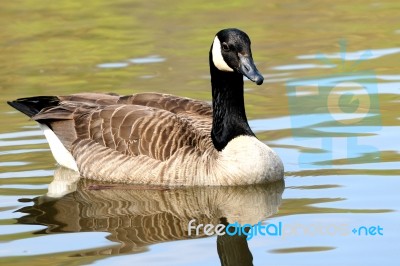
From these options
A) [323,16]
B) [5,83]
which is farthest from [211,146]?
[323,16]

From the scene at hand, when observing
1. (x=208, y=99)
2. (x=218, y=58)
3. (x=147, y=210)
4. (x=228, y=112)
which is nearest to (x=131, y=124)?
(x=228, y=112)

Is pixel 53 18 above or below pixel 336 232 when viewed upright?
above

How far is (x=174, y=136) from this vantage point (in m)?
12.5

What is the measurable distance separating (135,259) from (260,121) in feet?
18.3

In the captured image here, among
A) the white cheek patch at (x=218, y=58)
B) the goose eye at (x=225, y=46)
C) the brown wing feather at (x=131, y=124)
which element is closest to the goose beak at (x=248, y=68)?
the goose eye at (x=225, y=46)

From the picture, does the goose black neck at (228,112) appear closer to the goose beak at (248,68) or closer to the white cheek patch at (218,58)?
the white cheek patch at (218,58)

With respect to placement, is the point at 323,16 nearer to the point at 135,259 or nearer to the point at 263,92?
the point at 263,92

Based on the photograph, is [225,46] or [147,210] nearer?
[147,210]

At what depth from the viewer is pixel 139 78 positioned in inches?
700

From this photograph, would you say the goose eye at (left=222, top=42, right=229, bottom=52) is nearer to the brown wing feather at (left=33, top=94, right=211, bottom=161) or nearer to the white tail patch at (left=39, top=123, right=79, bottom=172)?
the brown wing feather at (left=33, top=94, right=211, bottom=161)

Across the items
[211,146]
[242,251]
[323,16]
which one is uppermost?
[323,16]

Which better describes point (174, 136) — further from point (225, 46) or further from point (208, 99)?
point (208, 99)

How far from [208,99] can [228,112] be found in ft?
12.0

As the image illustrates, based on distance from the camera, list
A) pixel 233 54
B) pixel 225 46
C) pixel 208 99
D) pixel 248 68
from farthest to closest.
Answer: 1. pixel 208 99
2. pixel 225 46
3. pixel 233 54
4. pixel 248 68
